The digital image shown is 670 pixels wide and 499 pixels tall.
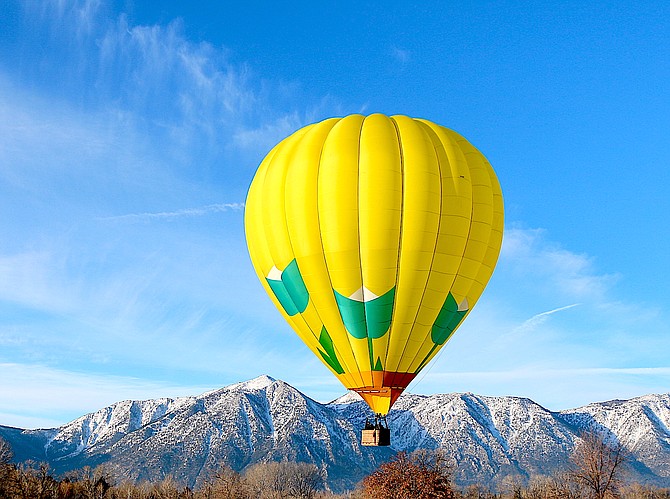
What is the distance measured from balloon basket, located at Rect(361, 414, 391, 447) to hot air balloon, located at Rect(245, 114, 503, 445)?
0.08 metres

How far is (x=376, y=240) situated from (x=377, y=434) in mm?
7873

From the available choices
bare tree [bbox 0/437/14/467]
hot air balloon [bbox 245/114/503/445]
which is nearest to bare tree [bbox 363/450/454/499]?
hot air balloon [bbox 245/114/503/445]

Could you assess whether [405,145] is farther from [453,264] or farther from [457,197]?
[453,264]

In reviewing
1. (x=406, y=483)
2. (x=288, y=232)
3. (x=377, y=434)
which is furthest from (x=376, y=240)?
(x=406, y=483)

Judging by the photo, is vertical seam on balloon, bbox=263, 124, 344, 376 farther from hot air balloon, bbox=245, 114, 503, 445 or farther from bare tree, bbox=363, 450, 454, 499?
bare tree, bbox=363, 450, 454, 499

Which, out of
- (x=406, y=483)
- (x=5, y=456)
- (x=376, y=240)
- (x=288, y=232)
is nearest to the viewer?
(x=376, y=240)

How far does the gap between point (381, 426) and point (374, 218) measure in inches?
336

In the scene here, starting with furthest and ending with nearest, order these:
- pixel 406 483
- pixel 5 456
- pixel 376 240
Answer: pixel 5 456 → pixel 406 483 → pixel 376 240

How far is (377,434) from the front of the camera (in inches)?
1214

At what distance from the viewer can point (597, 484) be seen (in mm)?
72438

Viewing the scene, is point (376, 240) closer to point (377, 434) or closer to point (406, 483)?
point (377, 434)

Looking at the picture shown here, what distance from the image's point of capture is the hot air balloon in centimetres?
2958

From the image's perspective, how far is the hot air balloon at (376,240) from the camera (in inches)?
1164

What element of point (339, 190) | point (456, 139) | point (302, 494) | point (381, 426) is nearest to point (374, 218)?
point (339, 190)
